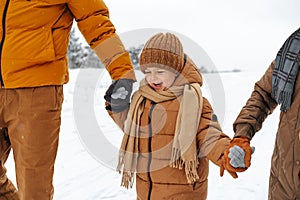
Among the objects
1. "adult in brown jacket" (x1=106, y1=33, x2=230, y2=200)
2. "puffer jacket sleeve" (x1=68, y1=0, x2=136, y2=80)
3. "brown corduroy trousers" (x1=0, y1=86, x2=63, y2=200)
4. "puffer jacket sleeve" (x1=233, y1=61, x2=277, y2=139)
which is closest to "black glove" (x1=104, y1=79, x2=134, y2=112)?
"adult in brown jacket" (x1=106, y1=33, x2=230, y2=200)

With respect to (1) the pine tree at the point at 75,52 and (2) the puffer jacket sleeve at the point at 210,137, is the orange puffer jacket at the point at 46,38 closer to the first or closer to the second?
(2) the puffer jacket sleeve at the point at 210,137

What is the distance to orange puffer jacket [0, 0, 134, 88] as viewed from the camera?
2.64 metres

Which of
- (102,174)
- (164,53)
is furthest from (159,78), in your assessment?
(102,174)

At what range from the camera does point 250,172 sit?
504cm

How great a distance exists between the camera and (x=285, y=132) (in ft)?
7.15

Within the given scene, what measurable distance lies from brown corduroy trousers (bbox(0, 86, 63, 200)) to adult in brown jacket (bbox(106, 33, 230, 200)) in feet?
1.45

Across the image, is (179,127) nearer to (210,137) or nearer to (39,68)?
(210,137)

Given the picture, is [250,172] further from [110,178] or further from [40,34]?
[40,34]

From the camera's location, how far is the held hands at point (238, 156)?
2.14 meters

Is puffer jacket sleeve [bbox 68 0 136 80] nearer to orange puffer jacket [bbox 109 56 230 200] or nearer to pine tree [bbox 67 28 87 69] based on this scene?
orange puffer jacket [bbox 109 56 230 200]

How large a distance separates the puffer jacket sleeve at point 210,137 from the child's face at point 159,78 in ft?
0.79

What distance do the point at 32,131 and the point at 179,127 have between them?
37.5 inches

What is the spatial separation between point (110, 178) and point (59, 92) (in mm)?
2131

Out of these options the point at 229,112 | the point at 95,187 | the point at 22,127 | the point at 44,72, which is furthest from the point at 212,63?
the point at 229,112
